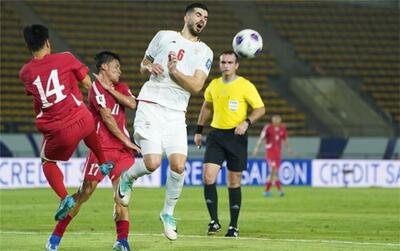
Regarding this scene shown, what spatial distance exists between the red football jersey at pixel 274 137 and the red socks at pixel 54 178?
60.8 feet

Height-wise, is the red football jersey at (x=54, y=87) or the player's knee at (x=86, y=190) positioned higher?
the red football jersey at (x=54, y=87)

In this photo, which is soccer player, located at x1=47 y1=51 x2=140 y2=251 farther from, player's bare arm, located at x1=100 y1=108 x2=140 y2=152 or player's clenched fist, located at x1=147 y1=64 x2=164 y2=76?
player's clenched fist, located at x1=147 y1=64 x2=164 y2=76

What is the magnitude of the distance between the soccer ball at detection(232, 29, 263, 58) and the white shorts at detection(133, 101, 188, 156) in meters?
3.35

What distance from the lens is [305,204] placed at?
2427cm

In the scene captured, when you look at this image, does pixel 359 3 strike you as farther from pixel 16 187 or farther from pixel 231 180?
pixel 231 180

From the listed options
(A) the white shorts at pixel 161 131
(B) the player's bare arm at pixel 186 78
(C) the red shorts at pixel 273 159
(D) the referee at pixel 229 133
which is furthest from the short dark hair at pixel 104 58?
(C) the red shorts at pixel 273 159

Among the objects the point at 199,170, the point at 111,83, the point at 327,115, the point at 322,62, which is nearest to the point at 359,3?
the point at 322,62

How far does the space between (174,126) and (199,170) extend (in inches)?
827

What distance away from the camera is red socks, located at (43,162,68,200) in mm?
11748

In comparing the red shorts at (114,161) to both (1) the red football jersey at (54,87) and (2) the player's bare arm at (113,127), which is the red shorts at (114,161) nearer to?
(2) the player's bare arm at (113,127)

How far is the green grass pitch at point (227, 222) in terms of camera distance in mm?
13562

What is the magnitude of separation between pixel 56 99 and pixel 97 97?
1418 millimetres

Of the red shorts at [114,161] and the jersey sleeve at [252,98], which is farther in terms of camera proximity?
the jersey sleeve at [252,98]

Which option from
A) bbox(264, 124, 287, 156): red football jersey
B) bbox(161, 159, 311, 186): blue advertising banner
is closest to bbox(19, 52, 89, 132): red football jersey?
bbox(264, 124, 287, 156): red football jersey
